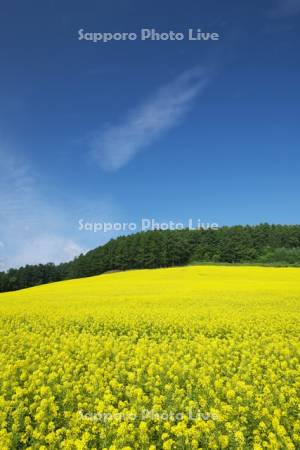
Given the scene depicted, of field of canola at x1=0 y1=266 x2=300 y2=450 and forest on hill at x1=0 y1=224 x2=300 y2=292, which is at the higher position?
forest on hill at x1=0 y1=224 x2=300 y2=292

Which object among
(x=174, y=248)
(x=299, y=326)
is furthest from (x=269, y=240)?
(x=299, y=326)

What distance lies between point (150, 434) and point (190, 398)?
1.26 metres

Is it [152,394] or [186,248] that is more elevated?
[186,248]

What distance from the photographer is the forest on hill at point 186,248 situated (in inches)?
3479

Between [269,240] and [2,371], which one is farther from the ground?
[269,240]

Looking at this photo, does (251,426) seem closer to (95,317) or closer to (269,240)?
(95,317)

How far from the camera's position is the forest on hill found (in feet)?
290

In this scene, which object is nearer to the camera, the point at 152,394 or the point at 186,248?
the point at 152,394

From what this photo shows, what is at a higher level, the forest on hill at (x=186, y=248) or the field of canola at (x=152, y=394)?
the forest on hill at (x=186, y=248)

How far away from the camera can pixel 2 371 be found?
7523mm

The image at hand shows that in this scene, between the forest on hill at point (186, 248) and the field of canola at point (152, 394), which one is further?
the forest on hill at point (186, 248)

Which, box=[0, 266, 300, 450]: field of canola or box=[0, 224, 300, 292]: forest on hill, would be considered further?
box=[0, 224, 300, 292]: forest on hill

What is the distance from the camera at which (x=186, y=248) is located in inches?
3595

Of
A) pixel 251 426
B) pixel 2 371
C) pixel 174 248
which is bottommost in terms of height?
pixel 251 426
